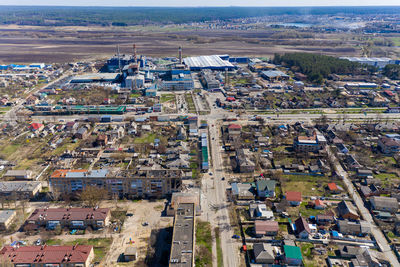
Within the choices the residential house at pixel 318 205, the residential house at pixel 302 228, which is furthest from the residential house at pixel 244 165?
the residential house at pixel 302 228

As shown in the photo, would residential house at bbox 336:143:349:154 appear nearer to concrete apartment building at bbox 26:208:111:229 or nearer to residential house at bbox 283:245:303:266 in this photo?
residential house at bbox 283:245:303:266

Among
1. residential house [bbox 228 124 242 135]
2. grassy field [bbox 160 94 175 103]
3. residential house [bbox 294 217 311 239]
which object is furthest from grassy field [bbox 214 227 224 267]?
grassy field [bbox 160 94 175 103]

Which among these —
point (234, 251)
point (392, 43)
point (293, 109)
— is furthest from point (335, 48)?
point (234, 251)

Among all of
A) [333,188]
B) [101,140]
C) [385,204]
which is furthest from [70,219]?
[385,204]

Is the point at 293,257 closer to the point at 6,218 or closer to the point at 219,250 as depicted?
the point at 219,250

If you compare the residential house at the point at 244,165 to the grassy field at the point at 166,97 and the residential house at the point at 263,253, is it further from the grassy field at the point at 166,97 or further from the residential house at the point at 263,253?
the grassy field at the point at 166,97

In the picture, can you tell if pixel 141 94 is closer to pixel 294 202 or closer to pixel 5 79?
pixel 5 79

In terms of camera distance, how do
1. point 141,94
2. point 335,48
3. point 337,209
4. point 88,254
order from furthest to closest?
point 335,48, point 141,94, point 337,209, point 88,254
